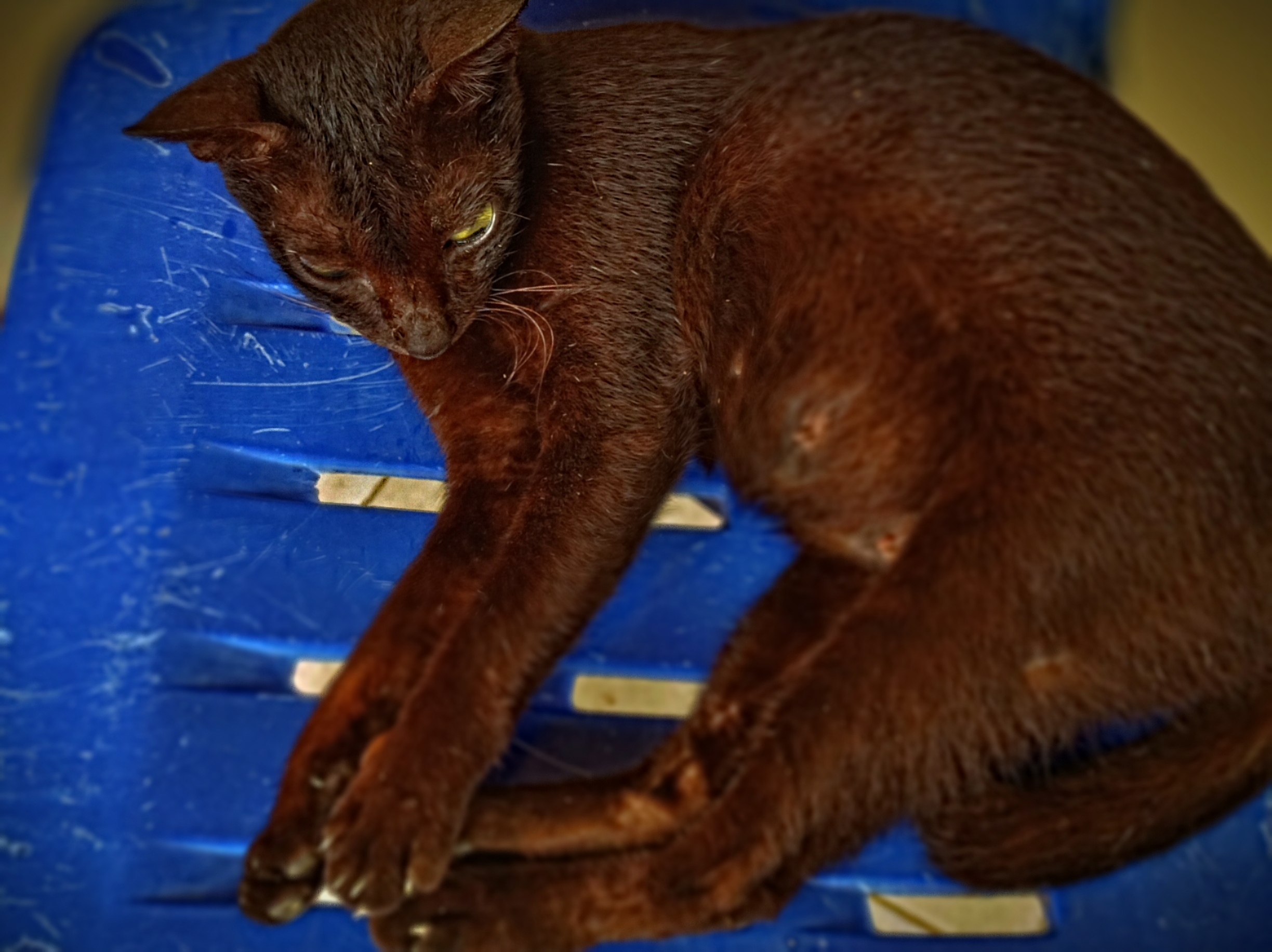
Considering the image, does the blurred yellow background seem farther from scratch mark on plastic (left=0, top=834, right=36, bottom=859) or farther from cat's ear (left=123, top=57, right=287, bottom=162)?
scratch mark on plastic (left=0, top=834, right=36, bottom=859)

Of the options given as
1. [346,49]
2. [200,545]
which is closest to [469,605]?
[200,545]

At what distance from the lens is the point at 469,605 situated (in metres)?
1.13

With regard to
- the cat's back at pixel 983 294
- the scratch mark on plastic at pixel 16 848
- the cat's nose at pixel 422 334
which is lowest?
the scratch mark on plastic at pixel 16 848

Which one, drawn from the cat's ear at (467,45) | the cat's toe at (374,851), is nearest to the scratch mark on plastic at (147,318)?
the cat's ear at (467,45)

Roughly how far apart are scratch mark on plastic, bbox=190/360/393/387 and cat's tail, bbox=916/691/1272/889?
0.98 metres

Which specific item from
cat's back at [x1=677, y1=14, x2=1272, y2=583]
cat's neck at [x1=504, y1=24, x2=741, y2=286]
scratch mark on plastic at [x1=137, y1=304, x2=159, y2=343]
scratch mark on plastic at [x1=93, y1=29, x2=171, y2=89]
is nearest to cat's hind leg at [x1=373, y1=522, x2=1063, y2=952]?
cat's back at [x1=677, y1=14, x2=1272, y2=583]

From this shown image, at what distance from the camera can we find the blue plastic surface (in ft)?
4.10

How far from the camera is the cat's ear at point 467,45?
914 millimetres

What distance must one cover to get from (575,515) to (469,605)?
172mm

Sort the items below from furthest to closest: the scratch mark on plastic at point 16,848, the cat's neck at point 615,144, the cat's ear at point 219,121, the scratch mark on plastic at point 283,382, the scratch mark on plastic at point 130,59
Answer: the scratch mark on plastic at point 130,59
the scratch mark on plastic at point 283,382
the scratch mark on plastic at point 16,848
the cat's neck at point 615,144
the cat's ear at point 219,121

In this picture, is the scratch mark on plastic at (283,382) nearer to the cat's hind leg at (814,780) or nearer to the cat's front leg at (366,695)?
the cat's front leg at (366,695)

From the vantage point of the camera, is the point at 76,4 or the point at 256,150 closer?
the point at 256,150

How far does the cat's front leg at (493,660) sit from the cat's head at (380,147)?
0.24 meters

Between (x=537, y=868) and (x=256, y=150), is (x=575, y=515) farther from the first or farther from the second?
(x=256, y=150)
